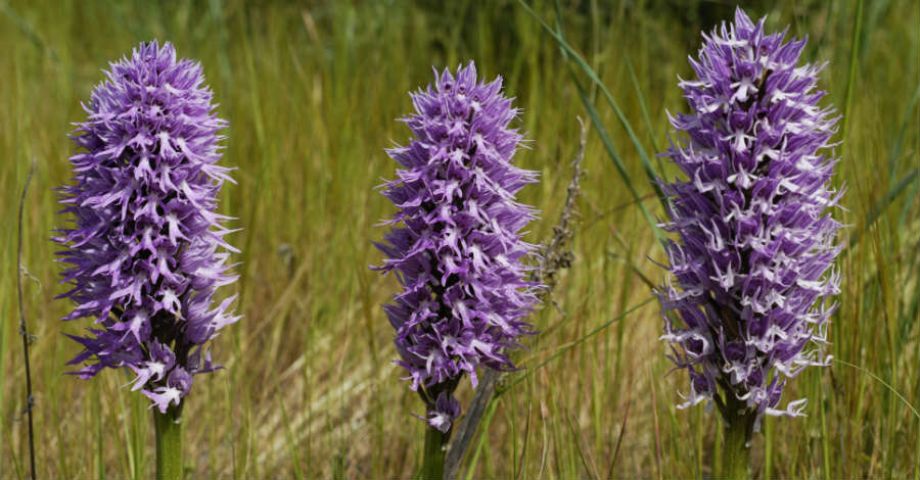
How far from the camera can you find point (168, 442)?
2.33 meters

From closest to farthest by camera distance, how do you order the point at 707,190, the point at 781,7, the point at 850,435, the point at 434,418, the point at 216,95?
the point at 707,190 → the point at 434,418 → the point at 850,435 → the point at 216,95 → the point at 781,7

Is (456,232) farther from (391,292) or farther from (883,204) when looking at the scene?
(391,292)

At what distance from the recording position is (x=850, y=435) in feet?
10.3

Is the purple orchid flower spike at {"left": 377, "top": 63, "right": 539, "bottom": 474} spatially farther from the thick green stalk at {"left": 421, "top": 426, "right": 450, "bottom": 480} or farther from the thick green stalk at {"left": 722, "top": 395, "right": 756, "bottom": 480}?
the thick green stalk at {"left": 722, "top": 395, "right": 756, "bottom": 480}

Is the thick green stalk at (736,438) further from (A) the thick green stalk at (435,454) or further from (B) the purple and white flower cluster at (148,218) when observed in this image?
(B) the purple and white flower cluster at (148,218)

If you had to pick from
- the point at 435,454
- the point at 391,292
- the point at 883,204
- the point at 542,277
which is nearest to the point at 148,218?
the point at 435,454


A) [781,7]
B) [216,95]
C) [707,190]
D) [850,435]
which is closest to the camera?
[707,190]

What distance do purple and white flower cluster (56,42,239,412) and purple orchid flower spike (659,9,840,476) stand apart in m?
0.83

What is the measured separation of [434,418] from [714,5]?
16.2ft

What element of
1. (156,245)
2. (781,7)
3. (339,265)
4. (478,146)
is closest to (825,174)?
(478,146)

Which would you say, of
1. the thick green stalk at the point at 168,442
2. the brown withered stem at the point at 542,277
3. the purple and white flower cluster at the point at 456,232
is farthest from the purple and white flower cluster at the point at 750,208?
the thick green stalk at the point at 168,442

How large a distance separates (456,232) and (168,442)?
746 millimetres

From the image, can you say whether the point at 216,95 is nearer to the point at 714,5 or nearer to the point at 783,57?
the point at 714,5

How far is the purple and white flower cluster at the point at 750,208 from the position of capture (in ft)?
6.63
